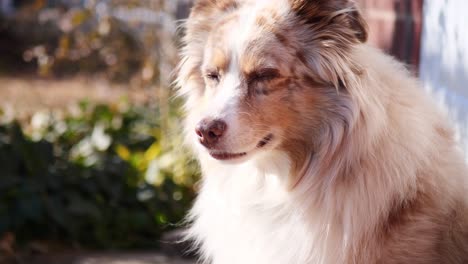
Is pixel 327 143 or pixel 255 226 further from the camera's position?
pixel 255 226

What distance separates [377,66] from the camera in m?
3.00

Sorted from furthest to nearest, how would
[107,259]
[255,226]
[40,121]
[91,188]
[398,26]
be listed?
[40,121] → [91,188] → [107,259] → [398,26] → [255,226]

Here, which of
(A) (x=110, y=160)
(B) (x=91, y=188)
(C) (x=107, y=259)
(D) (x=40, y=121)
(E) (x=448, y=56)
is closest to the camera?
(E) (x=448, y=56)

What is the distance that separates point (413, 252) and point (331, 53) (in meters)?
0.83

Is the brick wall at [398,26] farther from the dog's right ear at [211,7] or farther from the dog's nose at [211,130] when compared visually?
the dog's nose at [211,130]

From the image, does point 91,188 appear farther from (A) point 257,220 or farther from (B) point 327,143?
(B) point 327,143

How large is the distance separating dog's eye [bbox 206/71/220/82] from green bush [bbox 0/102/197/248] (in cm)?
235

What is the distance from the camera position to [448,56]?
377cm

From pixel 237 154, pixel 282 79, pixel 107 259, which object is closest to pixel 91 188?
pixel 107 259

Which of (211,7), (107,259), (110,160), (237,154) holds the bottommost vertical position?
(107,259)

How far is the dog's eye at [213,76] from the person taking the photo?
311 centimetres

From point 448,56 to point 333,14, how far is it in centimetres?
112

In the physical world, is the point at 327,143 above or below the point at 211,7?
below

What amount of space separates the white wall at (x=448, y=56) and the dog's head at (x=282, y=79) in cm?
92
